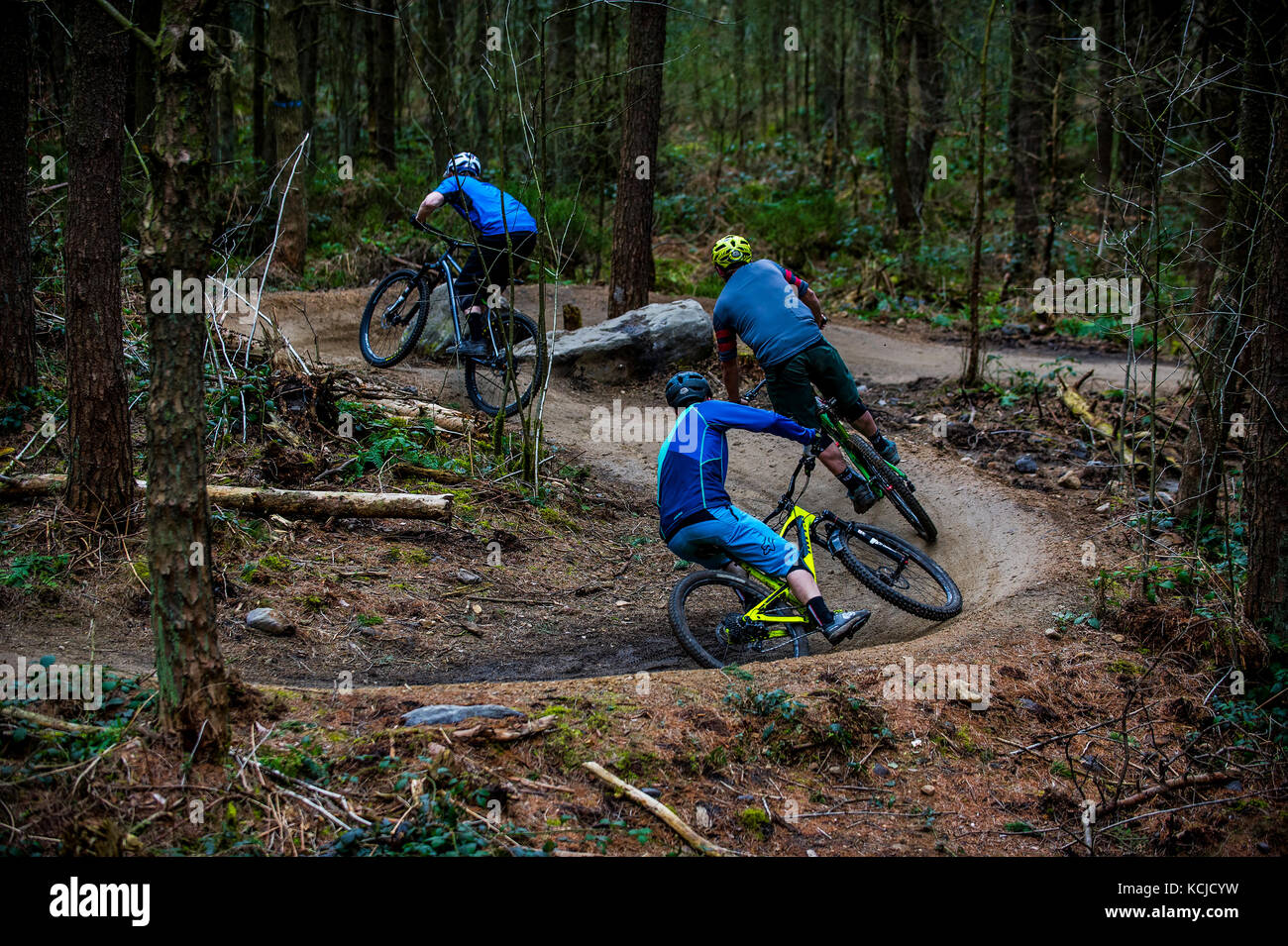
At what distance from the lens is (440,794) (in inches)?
148

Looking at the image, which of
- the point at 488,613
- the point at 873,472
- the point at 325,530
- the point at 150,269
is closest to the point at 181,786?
the point at 150,269

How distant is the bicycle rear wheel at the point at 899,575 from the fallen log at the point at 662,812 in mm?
2756

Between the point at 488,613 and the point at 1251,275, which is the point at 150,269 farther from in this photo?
the point at 1251,275

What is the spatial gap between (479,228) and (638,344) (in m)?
3.17

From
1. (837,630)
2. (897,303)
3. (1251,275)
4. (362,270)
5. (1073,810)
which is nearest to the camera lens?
(1073,810)

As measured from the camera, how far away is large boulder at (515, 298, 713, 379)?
11219 millimetres

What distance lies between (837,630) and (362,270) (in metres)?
11.4

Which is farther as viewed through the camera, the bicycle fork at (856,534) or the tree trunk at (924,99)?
the tree trunk at (924,99)

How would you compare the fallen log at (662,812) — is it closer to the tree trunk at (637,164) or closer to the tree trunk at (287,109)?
the tree trunk at (637,164)

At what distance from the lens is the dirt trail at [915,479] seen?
6371 mm

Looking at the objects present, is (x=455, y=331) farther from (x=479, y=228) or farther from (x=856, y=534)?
(x=856, y=534)

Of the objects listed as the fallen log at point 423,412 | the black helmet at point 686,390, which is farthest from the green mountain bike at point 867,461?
the fallen log at point 423,412

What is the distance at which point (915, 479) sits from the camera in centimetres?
858

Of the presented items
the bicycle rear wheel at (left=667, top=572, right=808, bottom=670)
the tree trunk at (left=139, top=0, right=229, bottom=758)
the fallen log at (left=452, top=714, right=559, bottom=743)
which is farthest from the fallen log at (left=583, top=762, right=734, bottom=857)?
the tree trunk at (left=139, top=0, right=229, bottom=758)
